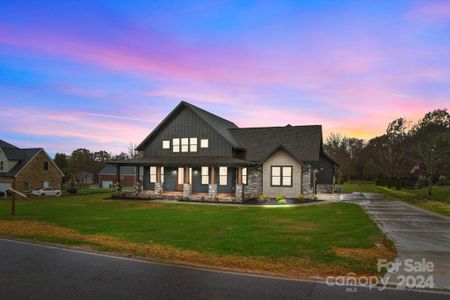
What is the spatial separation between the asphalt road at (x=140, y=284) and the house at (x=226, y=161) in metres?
21.3

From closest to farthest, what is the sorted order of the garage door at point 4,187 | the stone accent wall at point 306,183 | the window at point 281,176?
the stone accent wall at point 306,183, the window at point 281,176, the garage door at point 4,187

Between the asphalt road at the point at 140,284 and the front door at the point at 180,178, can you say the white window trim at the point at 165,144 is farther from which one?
the asphalt road at the point at 140,284

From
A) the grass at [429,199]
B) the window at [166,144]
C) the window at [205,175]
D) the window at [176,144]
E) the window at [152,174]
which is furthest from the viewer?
the window at [166,144]

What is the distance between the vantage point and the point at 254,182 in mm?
32562

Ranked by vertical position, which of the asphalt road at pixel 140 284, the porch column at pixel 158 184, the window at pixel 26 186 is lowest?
the window at pixel 26 186

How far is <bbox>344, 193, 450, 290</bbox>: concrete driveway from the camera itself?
24.1 feet

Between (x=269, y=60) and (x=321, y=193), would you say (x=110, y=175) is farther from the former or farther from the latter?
(x=269, y=60)

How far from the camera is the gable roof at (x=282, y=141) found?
32938 millimetres

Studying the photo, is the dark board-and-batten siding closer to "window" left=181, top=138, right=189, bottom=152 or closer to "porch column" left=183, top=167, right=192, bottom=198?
"window" left=181, top=138, right=189, bottom=152

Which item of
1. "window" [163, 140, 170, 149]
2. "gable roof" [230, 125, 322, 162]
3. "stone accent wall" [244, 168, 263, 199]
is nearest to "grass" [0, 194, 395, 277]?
"stone accent wall" [244, 168, 263, 199]

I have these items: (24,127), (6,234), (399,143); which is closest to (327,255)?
(6,234)

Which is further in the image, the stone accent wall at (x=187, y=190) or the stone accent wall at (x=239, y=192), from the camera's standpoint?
the stone accent wall at (x=187, y=190)

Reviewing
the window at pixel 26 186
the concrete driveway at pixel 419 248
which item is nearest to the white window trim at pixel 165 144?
the concrete driveway at pixel 419 248

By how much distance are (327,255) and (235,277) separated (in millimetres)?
3392
